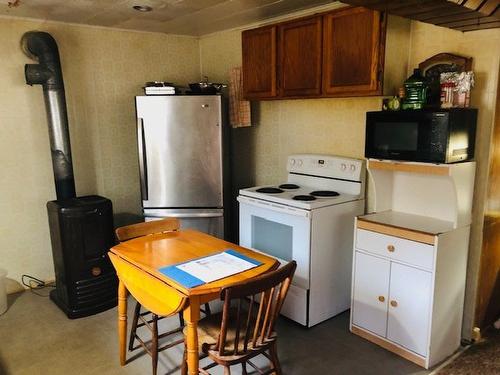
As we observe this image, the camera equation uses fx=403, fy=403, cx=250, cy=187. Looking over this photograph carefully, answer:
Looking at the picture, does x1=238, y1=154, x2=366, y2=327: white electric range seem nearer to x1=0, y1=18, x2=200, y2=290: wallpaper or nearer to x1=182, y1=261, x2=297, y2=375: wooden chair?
x1=182, y1=261, x2=297, y2=375: wooden chair

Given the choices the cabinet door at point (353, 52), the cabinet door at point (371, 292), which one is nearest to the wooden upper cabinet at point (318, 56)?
the cabinet door at point (353, 52)

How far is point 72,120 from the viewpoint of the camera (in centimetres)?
369

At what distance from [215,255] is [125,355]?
3.10 feet

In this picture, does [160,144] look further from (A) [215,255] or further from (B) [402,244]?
A: (B) [402,244]

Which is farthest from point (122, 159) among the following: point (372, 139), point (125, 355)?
point (372, 139)

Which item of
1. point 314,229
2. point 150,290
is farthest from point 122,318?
point 314,229

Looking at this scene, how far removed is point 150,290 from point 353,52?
1919 millimetres

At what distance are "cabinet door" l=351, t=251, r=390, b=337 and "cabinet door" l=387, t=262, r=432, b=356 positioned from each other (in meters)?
0.05

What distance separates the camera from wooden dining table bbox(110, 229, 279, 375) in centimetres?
178

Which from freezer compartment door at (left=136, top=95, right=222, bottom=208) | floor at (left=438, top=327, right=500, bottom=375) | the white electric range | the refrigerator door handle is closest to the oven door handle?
the white electric range

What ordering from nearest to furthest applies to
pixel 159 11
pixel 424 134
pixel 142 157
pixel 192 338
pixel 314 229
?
pixel 192 338, pixel 424 134, pixel 314 229, pixel 159 11, pixel 142 157

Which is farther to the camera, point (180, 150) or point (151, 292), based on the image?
point (180, 150)

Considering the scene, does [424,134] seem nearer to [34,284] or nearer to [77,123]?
[77,123]

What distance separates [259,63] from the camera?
3330 mm
